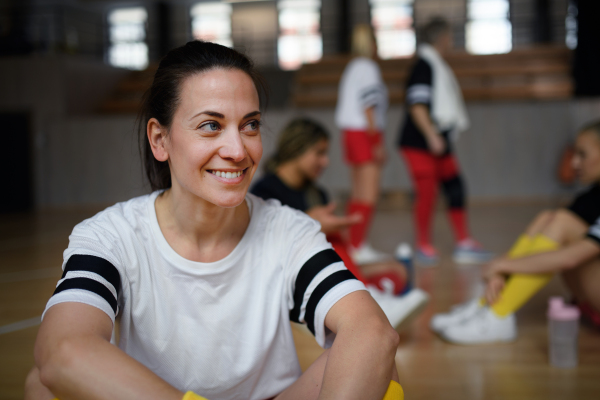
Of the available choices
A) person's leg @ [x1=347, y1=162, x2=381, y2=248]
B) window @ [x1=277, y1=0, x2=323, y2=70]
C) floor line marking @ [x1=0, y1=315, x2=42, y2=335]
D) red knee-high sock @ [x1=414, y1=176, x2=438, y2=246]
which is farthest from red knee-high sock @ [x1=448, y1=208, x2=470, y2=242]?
window @ [x1=277, y1=0, x2=323, y2=70]

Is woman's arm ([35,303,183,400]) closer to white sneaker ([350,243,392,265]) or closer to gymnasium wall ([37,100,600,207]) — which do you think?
white sneaker ([350,243,392,265])

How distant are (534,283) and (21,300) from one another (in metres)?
2.19

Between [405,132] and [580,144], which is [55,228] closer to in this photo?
[405,132]

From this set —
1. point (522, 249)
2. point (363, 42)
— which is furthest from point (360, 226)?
point (522, 249)

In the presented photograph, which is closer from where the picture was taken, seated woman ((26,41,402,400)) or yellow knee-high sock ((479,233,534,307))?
seated woman ((26,41,402,400))

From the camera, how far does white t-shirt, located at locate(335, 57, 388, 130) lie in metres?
3.23

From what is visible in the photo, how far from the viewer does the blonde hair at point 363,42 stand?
3.31m

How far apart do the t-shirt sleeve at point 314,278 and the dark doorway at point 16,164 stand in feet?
23.4

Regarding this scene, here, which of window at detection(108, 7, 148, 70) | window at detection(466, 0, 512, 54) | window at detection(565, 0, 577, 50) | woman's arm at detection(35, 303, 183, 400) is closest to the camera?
woman's arm at detection(35, 303, 183, 400)

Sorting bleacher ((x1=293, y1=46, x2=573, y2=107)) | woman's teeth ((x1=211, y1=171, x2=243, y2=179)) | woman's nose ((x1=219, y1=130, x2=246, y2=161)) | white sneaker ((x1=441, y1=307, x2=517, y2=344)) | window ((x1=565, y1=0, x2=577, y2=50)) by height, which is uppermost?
window ((x1=565, y1=0, x2=577, y2=50))

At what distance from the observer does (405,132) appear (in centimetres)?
326

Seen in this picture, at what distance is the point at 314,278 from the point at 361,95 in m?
2.45

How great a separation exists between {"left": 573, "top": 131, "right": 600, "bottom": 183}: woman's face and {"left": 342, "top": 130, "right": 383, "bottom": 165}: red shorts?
1.55 m

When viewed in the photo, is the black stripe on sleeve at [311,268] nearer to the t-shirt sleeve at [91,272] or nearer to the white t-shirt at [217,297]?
the white t-shirt at [217,297]
